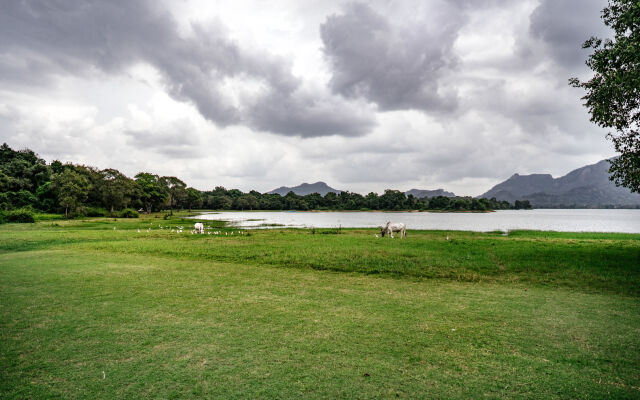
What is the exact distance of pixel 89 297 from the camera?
9438 mm

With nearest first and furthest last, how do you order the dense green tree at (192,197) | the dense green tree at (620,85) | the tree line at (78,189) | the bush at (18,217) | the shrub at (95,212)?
the dense green tree at (620,85) → the bush at (18,217) → the tree line at (78,189) → the shrub at (95,212) → the dense green tree at (192,197)

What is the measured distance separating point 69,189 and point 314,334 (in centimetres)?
7147

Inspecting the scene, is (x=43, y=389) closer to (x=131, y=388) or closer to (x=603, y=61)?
(x=131, y=388)

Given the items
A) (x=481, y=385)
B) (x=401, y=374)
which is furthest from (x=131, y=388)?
(x=481, y=385)

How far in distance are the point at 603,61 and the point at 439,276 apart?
13.0 metres

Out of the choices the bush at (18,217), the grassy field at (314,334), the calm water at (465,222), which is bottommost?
the calm water at (465,222)

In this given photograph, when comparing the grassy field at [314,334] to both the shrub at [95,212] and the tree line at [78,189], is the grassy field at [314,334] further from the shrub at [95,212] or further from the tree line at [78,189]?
the shrub at [95,212]

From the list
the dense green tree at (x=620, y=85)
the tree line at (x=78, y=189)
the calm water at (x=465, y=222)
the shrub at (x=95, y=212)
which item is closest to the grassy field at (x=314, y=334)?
the dense green tree at (x=620, y=85)

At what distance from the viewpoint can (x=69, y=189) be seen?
59969 millimetres

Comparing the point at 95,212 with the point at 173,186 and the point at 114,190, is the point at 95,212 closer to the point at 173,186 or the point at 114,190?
the point at 114,190

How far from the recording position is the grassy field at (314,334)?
4.82 meters

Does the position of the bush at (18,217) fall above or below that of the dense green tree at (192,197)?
below

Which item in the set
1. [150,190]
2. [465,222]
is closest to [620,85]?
[465,222]

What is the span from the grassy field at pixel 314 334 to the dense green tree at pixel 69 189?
55.7 meters
